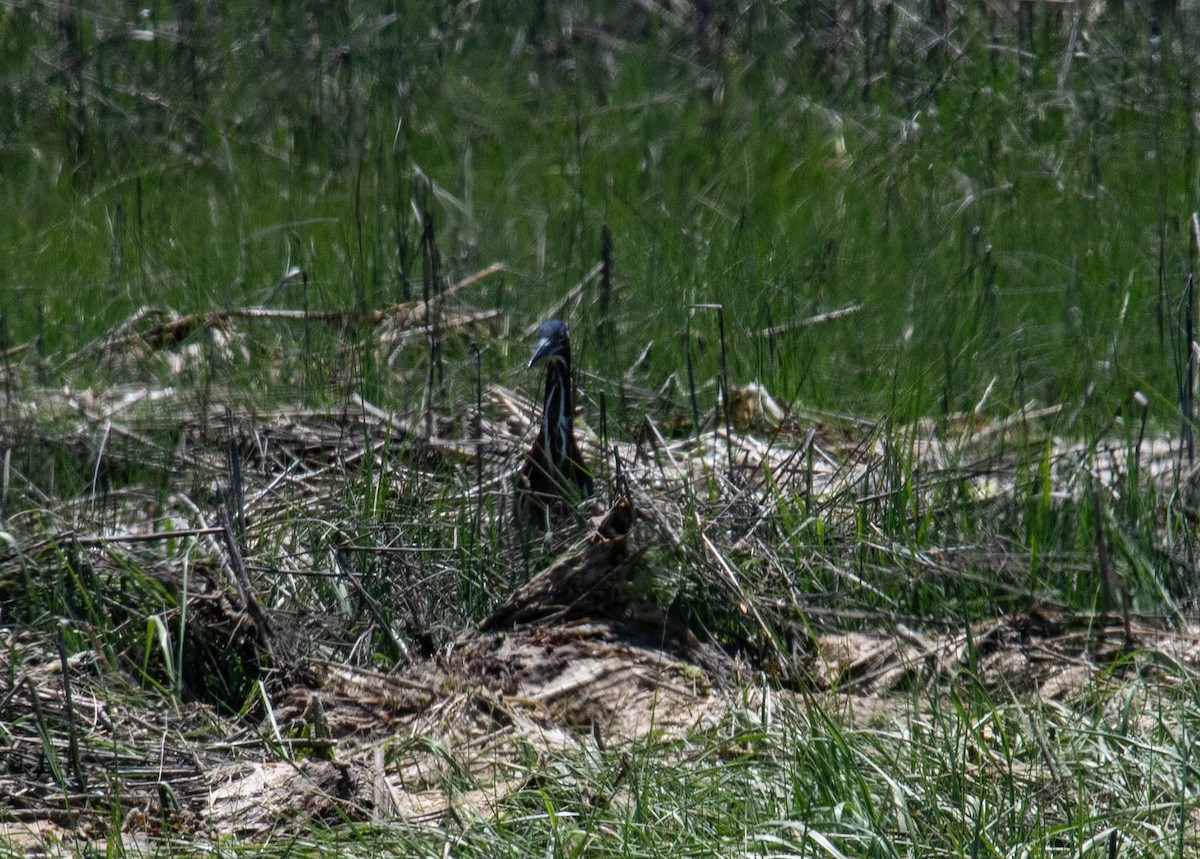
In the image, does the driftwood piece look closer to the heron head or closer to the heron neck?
the heron neck

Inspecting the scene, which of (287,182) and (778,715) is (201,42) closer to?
(287,182)

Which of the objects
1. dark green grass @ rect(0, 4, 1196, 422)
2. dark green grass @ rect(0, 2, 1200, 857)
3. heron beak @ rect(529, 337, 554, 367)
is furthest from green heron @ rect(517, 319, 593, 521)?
dark green grass @ rect(0, 4, 1196, 422)

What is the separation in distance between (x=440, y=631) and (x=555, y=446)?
35.5 inches

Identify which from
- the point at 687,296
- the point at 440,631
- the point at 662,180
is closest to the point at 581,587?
the point at 440,631

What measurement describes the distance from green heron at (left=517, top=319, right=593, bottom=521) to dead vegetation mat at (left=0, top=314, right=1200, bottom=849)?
9 cm

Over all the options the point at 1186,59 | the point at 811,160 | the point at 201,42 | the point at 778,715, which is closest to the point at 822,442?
the point at 778,715

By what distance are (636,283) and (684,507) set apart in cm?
231

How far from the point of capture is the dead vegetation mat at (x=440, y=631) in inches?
122

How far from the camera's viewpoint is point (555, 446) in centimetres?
449

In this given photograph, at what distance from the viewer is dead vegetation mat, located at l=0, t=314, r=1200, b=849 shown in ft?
10.1

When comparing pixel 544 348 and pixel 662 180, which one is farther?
pixel 662 180

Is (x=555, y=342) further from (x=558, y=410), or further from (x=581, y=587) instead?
(x=581, y=587)

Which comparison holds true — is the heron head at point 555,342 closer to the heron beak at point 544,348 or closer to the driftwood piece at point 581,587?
the heron beak at point 544,348

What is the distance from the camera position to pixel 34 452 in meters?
4.77
